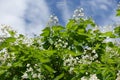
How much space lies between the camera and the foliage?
6055 millimetres

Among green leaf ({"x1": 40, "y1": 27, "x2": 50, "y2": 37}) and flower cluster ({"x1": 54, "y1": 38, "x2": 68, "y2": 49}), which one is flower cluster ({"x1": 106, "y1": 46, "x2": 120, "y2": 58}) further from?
green leaf ({"x1": 40, "y1": 27, "x2": 50, "y2": 37})

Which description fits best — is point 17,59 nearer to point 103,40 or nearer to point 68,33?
point 68,33

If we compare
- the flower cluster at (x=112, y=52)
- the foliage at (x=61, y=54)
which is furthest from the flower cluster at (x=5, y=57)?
the flower cluster at (x=112, y=52)

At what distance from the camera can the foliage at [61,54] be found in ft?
19.9

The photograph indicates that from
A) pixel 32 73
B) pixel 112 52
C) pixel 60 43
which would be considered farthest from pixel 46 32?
pixel 112 52

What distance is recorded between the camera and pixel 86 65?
5.73 m

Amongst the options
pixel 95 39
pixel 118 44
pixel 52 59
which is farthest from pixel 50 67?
pixel 118 44

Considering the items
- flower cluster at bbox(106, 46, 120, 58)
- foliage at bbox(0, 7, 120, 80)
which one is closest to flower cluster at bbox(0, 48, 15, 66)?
foliage at bbox(0, 7, 120, 80)

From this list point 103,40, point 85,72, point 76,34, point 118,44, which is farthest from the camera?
point 118,44

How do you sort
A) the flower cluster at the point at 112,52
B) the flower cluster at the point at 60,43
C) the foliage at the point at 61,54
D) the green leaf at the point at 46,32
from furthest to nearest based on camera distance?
1. the flower cluster at the point at 112,52
2. the green leaf at the point at 46,32
3. the flower cluster at the point at 60,43
4. the foliage at the point at 61,54

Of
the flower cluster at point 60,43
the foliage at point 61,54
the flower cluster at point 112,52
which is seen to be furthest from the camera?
the flower cluster at point 112,52

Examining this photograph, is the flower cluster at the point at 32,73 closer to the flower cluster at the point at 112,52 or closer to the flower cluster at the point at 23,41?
the flower cluster at the point at 23,41

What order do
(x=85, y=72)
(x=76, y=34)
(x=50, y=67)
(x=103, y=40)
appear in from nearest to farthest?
(x=85, y=72)
(x=50, y=67)
(x=76, y=34)
(x=103, y=40)

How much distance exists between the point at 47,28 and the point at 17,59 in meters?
0.76
